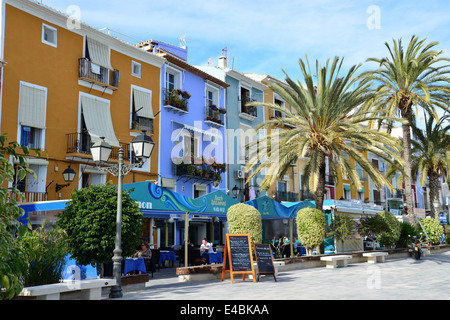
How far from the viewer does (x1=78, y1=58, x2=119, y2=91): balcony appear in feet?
69.2

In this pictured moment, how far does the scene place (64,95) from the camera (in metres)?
20.4

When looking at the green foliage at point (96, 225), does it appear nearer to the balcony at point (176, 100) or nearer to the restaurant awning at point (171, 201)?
the restaurant awning at point (171, 201)

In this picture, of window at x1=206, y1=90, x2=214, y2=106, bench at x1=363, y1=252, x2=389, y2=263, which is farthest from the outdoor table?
window at x1=206, y1=90, x2=214, y2=106

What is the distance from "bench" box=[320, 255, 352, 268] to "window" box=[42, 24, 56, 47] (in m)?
15.1

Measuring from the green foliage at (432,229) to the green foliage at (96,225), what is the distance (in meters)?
23.1

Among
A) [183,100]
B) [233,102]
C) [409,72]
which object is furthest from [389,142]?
[233,102]

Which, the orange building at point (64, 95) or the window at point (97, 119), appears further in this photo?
the window at point (97, 119)

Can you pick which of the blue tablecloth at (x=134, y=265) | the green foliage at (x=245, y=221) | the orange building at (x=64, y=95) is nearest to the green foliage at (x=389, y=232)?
the green foliage at (x=245, y=221)

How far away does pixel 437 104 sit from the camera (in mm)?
24500

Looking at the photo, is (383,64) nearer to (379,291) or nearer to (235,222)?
(235,222)

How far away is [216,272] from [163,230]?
1128 cm

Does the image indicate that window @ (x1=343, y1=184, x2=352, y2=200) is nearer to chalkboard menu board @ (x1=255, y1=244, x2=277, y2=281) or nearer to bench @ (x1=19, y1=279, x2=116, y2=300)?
chalkboard menu board @ (x1=255, y1=244, x2=277, y2=281)

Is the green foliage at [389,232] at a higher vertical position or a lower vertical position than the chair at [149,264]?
higher

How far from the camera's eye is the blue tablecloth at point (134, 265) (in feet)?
42.9
